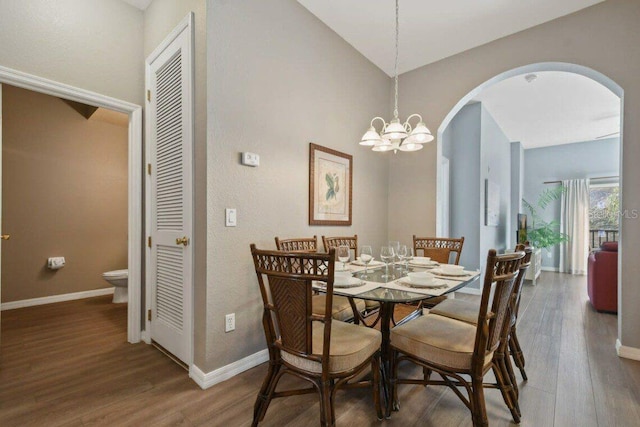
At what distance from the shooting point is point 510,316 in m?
1.60

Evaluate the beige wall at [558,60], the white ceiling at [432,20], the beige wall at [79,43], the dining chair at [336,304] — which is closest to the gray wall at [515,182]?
the beige wall at [558,60]

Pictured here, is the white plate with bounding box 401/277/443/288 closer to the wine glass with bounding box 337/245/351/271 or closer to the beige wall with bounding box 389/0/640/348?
the wine glass with bounding box 337/245/351/271

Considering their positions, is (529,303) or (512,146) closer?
(529,303)

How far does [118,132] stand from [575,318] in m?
6.73

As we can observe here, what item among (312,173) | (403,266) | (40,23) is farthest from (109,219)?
(403,266)

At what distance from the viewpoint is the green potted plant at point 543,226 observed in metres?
6.54

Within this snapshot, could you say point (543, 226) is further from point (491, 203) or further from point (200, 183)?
point (200, 183)

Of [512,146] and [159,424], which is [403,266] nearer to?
[159,424]

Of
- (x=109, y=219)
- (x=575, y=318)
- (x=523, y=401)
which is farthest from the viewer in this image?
(x=109, y=219)

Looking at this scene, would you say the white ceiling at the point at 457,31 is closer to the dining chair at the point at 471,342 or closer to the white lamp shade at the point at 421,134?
the white lamp shade at the point at 421,134

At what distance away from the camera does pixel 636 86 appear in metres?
2.46

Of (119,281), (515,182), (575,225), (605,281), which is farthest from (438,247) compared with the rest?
(575,225)

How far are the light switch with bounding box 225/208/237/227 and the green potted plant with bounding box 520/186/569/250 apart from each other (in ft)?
20.4

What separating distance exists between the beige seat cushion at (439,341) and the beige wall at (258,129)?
1.17 m
